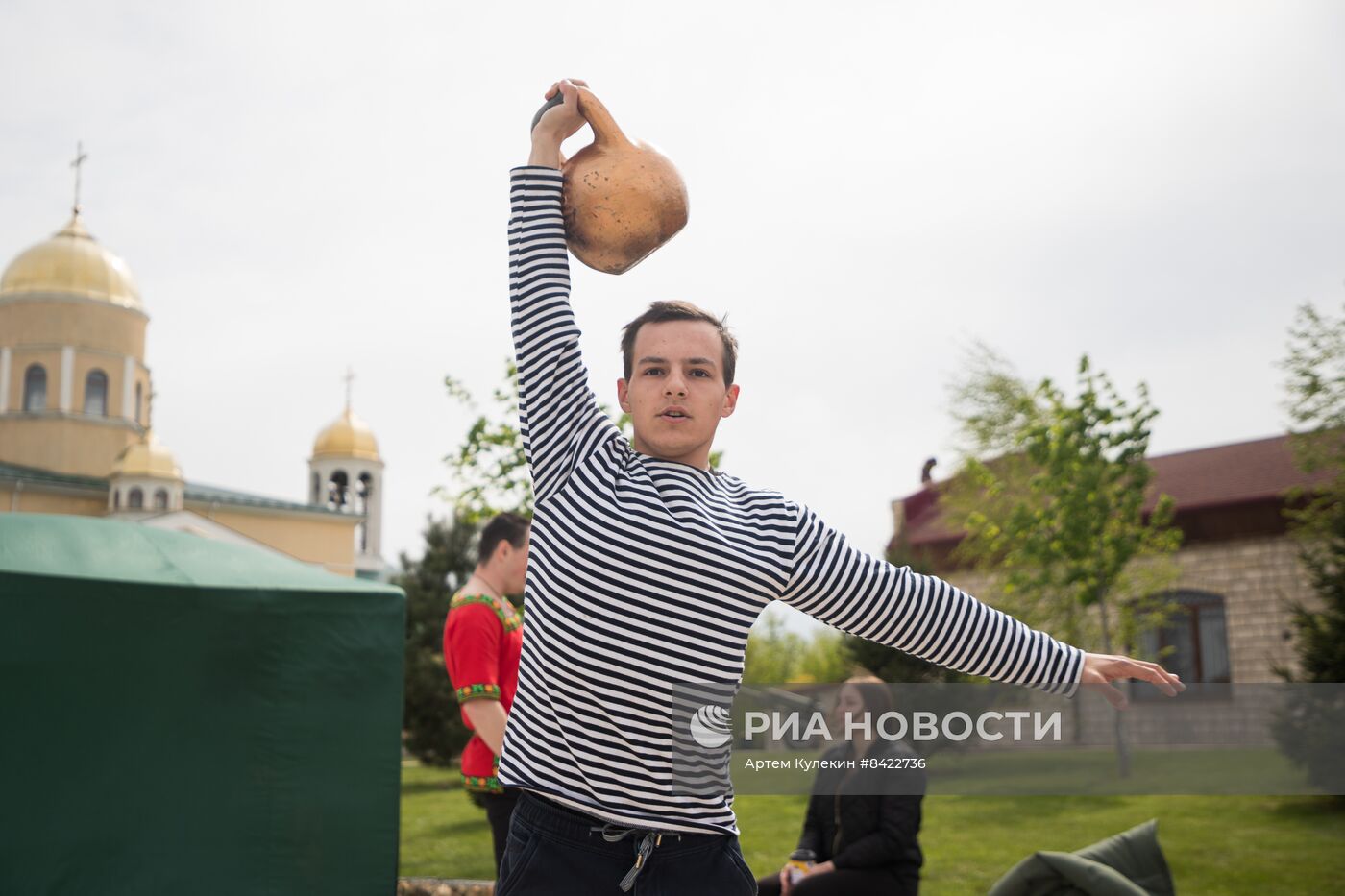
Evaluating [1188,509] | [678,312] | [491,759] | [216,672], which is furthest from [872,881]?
[1188,509]

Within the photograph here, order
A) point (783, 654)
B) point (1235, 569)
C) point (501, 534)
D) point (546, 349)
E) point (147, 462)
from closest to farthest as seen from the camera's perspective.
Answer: point (546, 349) → point (501, 534) → point (1235, 569) → point (147, 462) → point (783, 654)

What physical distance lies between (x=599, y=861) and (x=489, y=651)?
3367mm

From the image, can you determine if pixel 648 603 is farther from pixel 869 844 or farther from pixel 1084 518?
pixel 1084 518

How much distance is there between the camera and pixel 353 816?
7812mm

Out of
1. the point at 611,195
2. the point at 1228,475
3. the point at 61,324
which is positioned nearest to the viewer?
the point at 611,195

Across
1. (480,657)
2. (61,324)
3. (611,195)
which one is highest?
(61,324)

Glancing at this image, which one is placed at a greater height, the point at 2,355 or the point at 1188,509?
the point at 2,355

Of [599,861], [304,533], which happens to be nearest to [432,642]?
[599,861]

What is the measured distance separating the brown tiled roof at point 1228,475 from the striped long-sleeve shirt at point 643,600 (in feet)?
77.2

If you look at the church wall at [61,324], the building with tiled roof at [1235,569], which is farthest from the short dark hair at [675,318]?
the church wall at [61,324]

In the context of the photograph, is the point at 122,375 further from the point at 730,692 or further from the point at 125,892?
the point at 730,692

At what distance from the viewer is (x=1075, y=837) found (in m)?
11.3

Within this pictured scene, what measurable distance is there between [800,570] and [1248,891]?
841 centimetres

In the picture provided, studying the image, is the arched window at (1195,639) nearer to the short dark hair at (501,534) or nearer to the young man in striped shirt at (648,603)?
the short dark hair at (501,534)
